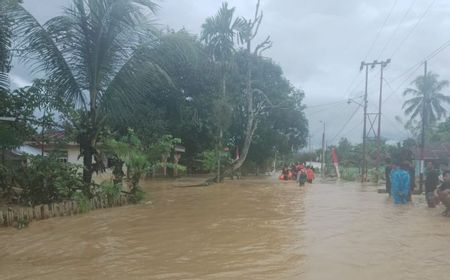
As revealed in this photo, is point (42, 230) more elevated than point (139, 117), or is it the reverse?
point (139, 117)

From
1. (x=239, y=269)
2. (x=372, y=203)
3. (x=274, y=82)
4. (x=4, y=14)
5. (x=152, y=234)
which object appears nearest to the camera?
(x=239, y=269)

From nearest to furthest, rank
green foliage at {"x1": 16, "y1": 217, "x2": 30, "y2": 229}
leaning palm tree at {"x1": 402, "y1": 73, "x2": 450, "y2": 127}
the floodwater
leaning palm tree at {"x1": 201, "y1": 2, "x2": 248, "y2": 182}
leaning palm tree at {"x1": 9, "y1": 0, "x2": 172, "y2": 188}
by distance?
the floodwater, green foliage at {"x1": 16, "y1": 217, "x2": 30, "y2": 229}, leaning palm tree at {"x1": 9, "y1": 0, "x2": 172, "y2": 188}, leaning palm tree at {"x1": 201, "y1": 2, "x2": 248, "y2": 182}, leaning palm tree at {"x1": 402, "y1": 73, "x2": 450, "y2": 127}

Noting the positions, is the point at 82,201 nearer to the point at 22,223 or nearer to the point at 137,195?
the point at 22,223

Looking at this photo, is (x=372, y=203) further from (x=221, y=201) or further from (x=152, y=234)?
(x=152, y=234)

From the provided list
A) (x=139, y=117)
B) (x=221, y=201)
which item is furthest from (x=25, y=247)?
(x=139, y=117)

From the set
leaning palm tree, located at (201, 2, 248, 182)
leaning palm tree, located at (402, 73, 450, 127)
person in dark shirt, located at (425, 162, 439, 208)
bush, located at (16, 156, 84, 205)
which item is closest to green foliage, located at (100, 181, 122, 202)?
bush, located at (16, 156, 84, 205)

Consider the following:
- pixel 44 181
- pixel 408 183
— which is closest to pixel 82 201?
pixel 44 181

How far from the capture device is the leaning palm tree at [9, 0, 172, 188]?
13.8 m

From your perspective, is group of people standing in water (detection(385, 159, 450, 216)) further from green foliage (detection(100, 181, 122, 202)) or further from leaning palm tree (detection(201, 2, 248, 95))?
leaning palm tree (detection(201, 2, 248, 95))

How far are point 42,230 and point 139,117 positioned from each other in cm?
1347

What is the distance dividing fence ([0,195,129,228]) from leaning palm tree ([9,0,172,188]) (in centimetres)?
93

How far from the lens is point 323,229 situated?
394 inches

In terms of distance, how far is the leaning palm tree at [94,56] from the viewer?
1379cm

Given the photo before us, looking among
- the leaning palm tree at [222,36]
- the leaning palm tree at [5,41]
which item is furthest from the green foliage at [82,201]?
the leaning palm tree at [222,36]
